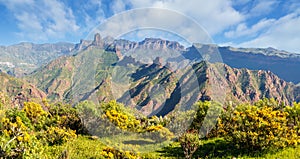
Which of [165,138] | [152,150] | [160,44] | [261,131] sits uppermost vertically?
[160,44]

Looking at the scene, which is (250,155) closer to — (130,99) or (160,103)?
(160,103)

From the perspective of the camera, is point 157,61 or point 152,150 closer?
point 152,150

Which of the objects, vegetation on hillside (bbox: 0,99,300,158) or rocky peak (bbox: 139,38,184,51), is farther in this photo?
rocky peak (bbox: 139,38,184,51)

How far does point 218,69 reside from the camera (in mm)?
13492

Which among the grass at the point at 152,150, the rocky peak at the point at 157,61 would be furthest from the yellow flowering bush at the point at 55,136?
the rocky peak at the point at 157,61

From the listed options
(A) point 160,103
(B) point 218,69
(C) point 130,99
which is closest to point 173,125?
(A) point 160,103

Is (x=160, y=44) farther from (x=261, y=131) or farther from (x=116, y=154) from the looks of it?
(x=261, y=131)

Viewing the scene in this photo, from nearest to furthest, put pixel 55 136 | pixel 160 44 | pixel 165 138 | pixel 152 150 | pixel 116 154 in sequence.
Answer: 1. pixel 116 154
2. pixel 160 44
3. pixel 152 150
4. pixel 165 138
5. pixel 55 136

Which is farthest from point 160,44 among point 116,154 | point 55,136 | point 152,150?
point 55,136

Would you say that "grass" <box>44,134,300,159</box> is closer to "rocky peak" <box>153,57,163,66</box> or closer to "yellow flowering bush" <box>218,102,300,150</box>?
"yellow flowering bush" <box>218,102,300,150</box>

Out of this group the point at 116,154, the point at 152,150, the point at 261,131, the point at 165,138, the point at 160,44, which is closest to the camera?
the point at 116,154

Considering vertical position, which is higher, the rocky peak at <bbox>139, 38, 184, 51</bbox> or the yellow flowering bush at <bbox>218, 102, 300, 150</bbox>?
the rocky peak at <bbox>139, 38, 184, 51</bbox>

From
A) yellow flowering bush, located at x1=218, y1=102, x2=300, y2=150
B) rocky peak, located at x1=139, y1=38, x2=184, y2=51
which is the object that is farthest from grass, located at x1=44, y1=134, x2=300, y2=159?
rocky peak, located at x1=139, y1=38, x2=184, y2=51

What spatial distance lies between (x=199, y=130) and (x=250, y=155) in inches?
149
